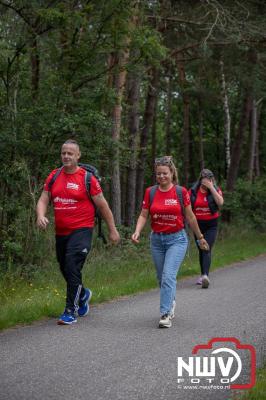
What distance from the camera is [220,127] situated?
167 ft

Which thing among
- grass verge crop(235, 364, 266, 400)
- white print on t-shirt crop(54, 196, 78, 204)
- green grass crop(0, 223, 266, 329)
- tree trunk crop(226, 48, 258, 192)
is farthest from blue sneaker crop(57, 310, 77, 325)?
tree trunk crop(226, 48, 258, 192)

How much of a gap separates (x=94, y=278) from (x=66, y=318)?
4.56 metres

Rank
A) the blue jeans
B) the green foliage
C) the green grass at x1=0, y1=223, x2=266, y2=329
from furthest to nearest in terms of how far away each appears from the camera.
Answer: the green foliage, the green grass at x1=0, y1=223, x2=266, y2=329, the blue jeans

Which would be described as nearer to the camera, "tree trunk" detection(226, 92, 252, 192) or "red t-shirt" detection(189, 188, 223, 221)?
"red t-shirt" detection(189, 188, 223, 221)

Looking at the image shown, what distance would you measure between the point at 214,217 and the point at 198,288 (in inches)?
52.5

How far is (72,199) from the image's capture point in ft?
27.3

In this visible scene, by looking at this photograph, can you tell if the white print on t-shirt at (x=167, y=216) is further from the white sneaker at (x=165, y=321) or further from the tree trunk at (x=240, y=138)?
the tree trunk at (x=240, y=138)

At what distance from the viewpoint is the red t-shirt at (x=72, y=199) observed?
832 centimetres

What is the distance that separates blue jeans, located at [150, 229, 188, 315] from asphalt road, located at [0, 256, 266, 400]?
337mm

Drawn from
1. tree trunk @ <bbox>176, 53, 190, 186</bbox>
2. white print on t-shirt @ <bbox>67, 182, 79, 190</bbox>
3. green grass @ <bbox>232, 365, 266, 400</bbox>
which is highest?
tree trunk @ <bbox>176, 53, 190, 186</bbox>

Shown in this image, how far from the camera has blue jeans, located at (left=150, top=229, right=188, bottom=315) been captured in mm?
8492

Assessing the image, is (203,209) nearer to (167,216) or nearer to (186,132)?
(167,216)

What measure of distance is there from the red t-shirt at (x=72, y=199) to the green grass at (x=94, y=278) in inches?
46.9

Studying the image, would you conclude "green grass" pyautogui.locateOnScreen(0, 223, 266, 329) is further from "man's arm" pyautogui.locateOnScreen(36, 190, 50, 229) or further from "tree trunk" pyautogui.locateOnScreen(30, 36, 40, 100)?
"tree trunk" pyautogui.locateOnScreen(30, 36, 40, 100)
